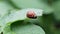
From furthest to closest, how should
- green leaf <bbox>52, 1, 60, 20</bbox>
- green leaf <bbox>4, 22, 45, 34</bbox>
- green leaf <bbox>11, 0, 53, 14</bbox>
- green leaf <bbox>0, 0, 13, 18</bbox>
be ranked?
green leaf <bbox>52, 1, 60, 20</bbox> < green leaf <bbox>11, 0, 53, 14</bbox> < green leaf <bbox>0, 0, 13, 18</bbox> < green leaf <bbox>4, 22, 45, 34</bbox>

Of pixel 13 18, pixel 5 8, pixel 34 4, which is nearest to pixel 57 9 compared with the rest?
pixel 34 4

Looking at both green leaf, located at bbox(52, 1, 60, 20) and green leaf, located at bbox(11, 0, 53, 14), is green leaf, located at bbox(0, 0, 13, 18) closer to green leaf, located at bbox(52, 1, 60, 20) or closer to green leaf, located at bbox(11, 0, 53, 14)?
green leaf, located at bbox(11, 0, 53, 14)

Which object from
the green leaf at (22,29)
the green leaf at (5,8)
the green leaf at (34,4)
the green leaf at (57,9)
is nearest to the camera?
the green leaf at (22,29)

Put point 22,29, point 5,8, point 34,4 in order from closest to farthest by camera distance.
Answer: point 22,29
point 5,8
point 34,4

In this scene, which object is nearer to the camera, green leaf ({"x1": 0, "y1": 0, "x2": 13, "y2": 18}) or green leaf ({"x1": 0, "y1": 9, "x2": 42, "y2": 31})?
green leaf ({"x1": 0, "y1": 9, "x2": 42, "y2": 31})

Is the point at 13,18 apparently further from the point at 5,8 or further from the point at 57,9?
the point at 57,9

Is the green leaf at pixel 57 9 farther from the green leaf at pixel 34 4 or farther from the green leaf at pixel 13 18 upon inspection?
the green leaf at pixel 13 18

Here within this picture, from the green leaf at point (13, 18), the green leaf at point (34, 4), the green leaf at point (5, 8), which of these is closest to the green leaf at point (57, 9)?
the green leaf at point (34, 4)

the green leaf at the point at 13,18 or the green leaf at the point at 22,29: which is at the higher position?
the green leaf at the point at 13,18

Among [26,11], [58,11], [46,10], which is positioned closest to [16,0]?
[46,10]

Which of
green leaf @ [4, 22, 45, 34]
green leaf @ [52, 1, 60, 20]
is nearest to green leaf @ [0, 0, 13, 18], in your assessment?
green leaf @ [4, 22, 45, 34]
